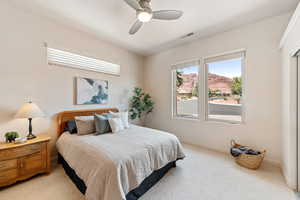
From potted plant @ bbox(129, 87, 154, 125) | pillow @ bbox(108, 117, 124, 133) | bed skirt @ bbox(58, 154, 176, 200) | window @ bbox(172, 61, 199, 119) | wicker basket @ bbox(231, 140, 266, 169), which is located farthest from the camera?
potted plant @ bbox(129, 87, 154, 125)

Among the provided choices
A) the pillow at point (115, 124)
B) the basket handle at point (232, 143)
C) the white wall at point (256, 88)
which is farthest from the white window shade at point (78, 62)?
the basket handle at point (232, 143)

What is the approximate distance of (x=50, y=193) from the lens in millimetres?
1761

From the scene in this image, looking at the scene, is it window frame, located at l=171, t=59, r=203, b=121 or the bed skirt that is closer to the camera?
the bed skirt

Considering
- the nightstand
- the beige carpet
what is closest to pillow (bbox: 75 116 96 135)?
the nightstand

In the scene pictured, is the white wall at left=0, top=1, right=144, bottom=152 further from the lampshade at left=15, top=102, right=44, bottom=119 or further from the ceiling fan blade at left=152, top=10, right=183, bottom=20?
the ceiling fan blade at left=152, top=10, right=183, bottom=20

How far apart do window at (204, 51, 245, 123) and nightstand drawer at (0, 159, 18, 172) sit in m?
3.76

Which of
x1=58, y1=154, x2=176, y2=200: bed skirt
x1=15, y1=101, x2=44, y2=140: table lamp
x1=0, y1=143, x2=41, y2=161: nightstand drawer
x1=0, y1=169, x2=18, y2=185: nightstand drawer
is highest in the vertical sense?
x1=15, y1=101, x2=44, y2=140: table lamp

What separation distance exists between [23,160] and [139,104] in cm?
282

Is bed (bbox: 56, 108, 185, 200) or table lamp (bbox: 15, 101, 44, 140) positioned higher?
table lamp (bbox: 15, 101, 44, 140)

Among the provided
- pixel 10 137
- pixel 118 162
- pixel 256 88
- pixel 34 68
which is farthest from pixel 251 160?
pixel 34 68

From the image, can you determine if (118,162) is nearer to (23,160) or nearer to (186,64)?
(23,160)

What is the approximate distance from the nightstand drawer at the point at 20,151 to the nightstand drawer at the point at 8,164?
0.19 ft

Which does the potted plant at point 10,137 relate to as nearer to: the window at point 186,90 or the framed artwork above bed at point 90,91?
the framed artwork above bed at point 90,91

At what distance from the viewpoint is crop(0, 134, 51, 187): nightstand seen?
1821 millimetres
